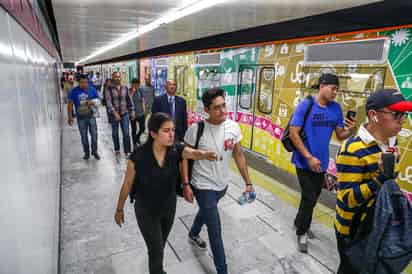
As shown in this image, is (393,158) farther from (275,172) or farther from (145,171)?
(275,172)

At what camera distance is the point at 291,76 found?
4637 mm

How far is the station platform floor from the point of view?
2568 millimetres

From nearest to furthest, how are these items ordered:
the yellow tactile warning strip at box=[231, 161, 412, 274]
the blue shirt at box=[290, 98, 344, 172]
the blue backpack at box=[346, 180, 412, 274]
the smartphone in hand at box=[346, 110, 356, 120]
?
1. the blue backpack at box=[346, 180, 412, 274]
2. the blue shirt at box=[290, 98, 344, 172]
3. the yellow tactile warning strip at box=[231, 161, 412, 274]
4. the smartphone in hand at box=[346, 110, 356, 120]

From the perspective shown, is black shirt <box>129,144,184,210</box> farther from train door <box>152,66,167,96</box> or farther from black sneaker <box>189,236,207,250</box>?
train door <box>152,66,167,96</box>

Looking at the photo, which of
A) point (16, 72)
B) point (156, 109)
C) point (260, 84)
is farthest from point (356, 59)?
point (16, 72)

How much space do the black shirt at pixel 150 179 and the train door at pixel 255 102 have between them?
367 cm

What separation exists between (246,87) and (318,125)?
336 cm

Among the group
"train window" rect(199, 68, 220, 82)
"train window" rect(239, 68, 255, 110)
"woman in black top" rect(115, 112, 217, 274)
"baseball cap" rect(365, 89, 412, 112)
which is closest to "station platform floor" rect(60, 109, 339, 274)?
"woman in black top" rect(115, 112, 217, 274)

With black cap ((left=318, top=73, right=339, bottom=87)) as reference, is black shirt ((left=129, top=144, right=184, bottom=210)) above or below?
below

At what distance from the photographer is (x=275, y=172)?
5023 millimetres

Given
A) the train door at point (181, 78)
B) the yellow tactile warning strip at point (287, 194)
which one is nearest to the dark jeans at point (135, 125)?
the yellow tactile warning strip at point (287, 194)

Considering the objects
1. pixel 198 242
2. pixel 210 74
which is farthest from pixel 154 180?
pixel 210 74

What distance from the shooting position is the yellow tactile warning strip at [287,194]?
140 inches

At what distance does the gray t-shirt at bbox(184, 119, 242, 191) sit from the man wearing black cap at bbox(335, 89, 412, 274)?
843 millimetres
